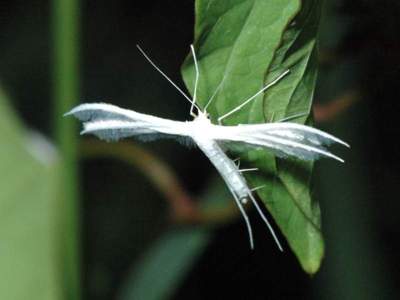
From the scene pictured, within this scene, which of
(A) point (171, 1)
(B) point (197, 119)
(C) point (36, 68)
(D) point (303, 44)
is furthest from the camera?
(C) point (36, 68)

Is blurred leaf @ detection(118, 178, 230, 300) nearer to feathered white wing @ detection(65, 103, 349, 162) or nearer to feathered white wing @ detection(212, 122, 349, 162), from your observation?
feathered white wing @ detection(65, 103, 349, 162)

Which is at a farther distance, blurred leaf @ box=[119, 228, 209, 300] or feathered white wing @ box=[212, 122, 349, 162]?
blurred leaf @ box=[119, 228, 209, 300]

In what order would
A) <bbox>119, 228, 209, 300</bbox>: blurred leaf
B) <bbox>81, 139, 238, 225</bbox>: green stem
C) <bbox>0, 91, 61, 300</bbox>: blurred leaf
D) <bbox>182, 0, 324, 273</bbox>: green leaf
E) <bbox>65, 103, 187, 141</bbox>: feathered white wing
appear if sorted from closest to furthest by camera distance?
<bbox>182, 0, 324, 273</bbox>: green leaf < <bbox>65, 103, 187, 141</bbox>: feathered white wing < <bbox>0, 91, 61, 300</bbox>: blurred leaf < <bbox>81, 139, 238, 225</bbox>: green stem < <bbox>119, 228, 209, 300</bbox>: blurred leaf

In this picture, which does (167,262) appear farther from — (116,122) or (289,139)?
(289,139)

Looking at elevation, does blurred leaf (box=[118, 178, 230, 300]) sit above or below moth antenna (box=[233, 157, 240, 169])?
below

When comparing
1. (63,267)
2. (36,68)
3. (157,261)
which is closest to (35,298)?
(63,267)

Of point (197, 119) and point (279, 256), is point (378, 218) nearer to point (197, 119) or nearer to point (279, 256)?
point (279, 256)

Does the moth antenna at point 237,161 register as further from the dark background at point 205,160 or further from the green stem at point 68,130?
the green stem at point 68,130

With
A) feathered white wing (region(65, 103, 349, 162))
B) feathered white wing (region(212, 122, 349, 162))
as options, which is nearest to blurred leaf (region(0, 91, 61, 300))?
feathered white wing (region(65, 103, 349, 162))
